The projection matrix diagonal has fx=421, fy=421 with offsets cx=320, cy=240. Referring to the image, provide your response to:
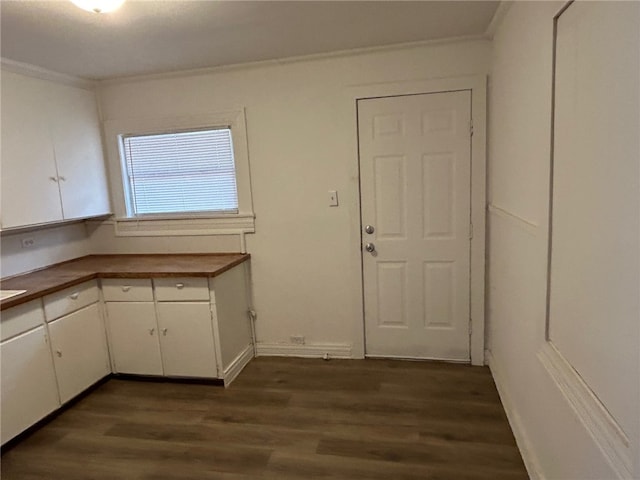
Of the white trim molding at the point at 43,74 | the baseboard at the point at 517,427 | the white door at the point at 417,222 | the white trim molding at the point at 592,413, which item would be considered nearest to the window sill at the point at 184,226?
the white door at the point at 417,222

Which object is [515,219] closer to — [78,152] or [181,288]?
[181,288]

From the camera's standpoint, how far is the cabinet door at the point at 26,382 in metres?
2.40

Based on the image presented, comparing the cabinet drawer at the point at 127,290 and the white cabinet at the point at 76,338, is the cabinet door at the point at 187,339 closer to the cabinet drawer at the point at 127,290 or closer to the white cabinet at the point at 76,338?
the cabinet drawer at the point at 127,290

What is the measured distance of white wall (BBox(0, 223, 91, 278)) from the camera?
3033mm

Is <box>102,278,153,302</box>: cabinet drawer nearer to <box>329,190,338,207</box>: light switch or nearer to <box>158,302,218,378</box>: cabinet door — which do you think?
<box>158,302,218,378</box>: cabinet door

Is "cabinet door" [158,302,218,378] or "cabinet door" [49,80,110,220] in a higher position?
"cabinet door" [49,80,110,220]

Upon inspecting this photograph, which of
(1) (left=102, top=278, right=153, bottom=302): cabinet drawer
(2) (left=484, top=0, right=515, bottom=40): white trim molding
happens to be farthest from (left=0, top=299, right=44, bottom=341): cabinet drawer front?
(2) (left=484, top=0, right=515, bottom=40): white trim molding

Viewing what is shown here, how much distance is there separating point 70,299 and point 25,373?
0.53 metres

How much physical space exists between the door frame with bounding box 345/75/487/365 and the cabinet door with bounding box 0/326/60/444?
2149mm

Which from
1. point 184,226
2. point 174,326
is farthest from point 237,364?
point 184,226

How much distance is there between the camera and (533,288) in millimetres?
1926

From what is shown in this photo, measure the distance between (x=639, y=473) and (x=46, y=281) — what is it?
127 inches

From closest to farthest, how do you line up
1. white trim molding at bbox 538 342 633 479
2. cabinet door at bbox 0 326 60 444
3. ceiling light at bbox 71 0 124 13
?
1. white trim molding at bbox 538 342 633 479
2. ceiling light at bbox 71 0 124 13
3. cabinet door at bbox 0 326 60 444

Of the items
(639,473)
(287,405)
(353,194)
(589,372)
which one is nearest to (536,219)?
(589,372)
